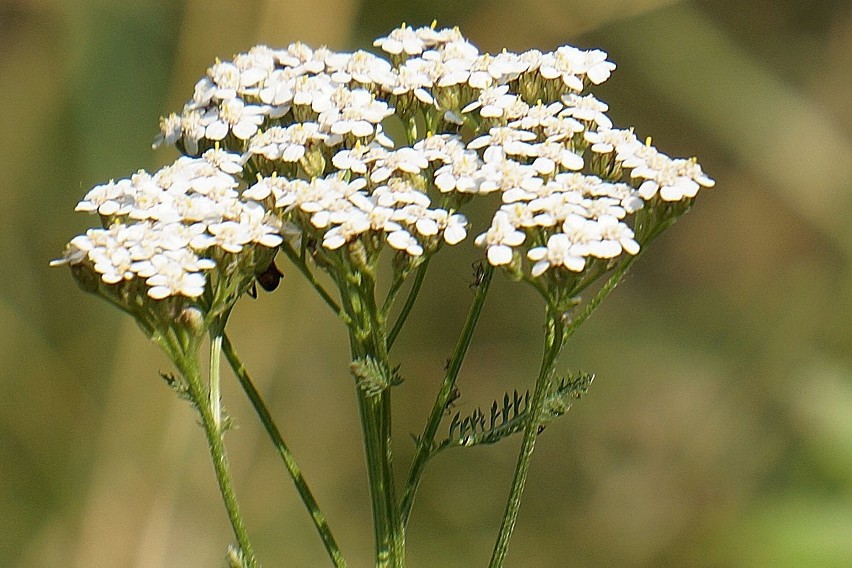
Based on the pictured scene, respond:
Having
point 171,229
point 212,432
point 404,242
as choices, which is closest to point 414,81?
point 404,242

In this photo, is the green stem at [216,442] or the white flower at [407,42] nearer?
the green stem at [216,442]

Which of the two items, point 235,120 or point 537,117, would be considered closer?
point 537,117

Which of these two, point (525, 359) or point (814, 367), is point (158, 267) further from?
point (525, 359)

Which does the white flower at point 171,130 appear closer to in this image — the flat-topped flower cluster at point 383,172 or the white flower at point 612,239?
the flat-topped flower cluster at point 383,172

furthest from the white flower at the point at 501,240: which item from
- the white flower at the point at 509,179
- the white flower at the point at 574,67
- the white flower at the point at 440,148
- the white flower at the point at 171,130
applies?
the white flower at the point at 171,130

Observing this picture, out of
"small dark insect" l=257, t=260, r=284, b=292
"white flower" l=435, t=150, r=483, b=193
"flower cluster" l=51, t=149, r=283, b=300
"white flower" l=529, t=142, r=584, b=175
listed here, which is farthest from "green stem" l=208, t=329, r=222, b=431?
"white flower" l=529, t=142, r=584, b=175

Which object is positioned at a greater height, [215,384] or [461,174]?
[461,174]

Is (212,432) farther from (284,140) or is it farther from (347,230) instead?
(284,140)
